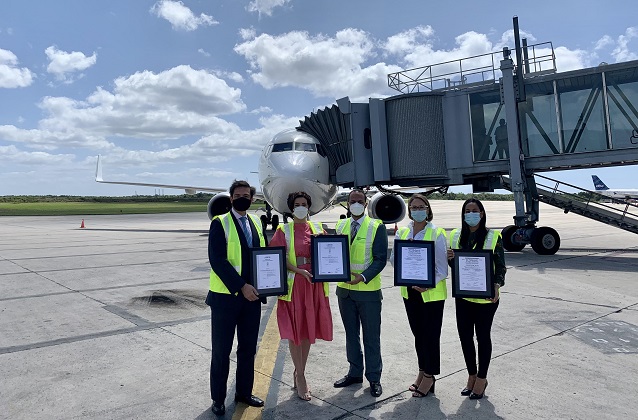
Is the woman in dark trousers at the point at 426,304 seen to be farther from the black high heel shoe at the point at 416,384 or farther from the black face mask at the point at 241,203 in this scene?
the black face mask at the point at 241,203

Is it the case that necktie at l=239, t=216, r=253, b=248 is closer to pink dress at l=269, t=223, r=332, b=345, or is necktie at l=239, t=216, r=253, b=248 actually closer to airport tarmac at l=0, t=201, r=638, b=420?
pink dress at l=269, t=223, r=332, b=345

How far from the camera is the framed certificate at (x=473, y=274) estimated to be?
3838mm

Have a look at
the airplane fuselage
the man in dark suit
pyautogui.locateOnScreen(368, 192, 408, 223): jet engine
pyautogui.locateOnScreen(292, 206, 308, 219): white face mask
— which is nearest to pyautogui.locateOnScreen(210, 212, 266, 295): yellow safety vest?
the man in dark suit

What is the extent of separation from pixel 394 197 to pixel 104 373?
14.4 metres

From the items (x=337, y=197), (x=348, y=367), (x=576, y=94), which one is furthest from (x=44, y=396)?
(x=337, y=197)

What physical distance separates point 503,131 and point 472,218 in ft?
36.5

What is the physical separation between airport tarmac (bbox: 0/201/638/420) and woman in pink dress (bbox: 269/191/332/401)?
17.9 inches

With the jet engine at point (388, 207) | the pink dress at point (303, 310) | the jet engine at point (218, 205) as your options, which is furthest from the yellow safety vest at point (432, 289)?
the jet engine at point (388, 207)

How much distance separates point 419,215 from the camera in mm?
4238

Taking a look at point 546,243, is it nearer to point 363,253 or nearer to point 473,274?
point 473,274

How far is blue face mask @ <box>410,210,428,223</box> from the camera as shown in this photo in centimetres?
423

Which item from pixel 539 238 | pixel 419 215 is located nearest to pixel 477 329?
pixel 419 215

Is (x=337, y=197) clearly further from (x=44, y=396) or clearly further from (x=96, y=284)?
(x=44, y=396)

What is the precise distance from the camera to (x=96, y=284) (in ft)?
30.4
